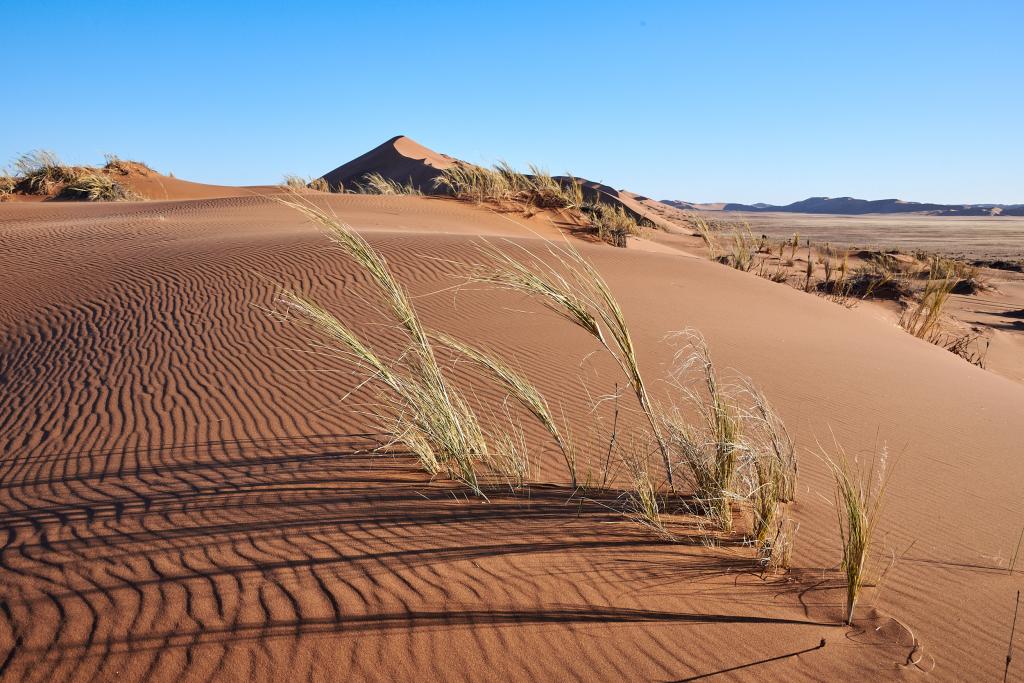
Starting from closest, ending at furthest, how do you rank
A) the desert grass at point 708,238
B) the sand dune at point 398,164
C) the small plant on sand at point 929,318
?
the small plant on sand at point 929,318 < the desert grass at point 708,238 < the sand dune at point 398,164

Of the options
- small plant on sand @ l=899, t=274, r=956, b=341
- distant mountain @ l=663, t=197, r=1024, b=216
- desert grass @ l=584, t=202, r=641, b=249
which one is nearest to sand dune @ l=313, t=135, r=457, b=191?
desert grass @ l=584, t=202, r=641, b=249

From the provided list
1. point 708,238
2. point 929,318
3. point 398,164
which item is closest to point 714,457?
point 929,318

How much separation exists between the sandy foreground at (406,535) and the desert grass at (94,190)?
643 inches

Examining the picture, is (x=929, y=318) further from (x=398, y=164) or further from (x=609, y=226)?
(x=398, y=164)

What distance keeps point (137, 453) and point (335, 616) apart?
2.18 meters

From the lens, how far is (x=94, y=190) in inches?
848

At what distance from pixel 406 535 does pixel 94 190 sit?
21.9 m

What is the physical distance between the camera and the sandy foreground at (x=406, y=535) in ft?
8.25

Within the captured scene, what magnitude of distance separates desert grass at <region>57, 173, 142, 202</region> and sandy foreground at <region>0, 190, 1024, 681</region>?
53.5ft

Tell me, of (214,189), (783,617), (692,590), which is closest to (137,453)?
(692,590)

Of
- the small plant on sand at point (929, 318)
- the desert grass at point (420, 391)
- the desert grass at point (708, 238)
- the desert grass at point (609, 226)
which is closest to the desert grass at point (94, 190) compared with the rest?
the desert grass at point (609, 226)

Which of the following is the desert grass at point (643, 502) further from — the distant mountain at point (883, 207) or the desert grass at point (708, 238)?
the distant mountain at point (883, 207)

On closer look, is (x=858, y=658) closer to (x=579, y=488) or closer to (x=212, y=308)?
(x=579, y=488)

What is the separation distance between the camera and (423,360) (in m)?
3.88
